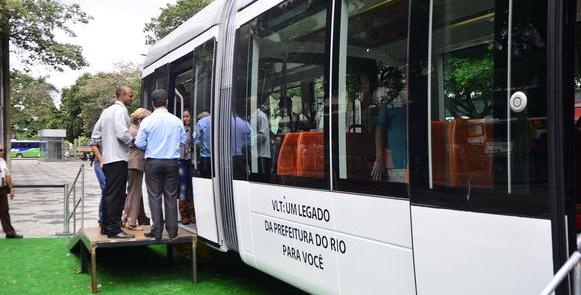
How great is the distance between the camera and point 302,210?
4633mm

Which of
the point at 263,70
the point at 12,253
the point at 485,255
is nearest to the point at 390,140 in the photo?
the point at 485,255

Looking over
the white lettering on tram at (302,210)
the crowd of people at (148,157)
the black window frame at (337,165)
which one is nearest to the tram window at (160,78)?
the crowd of people at (148,157)

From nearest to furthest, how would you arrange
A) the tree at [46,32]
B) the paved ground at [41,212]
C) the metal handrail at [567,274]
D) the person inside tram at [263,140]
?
1. the metal handrail at [567,274]
2. the person inside tram at [263,140]
3. the paved ground at [41,212]
4. the tree at [46,32]

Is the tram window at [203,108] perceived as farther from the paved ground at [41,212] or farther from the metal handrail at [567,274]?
the paved ground at [41,212]

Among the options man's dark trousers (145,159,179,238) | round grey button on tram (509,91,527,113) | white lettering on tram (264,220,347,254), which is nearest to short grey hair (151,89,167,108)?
man's dark trousers (145,159,179,238)

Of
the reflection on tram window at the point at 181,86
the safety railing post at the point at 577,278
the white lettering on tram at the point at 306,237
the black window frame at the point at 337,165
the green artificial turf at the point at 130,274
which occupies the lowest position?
the green artificial turf at the point at 130,274

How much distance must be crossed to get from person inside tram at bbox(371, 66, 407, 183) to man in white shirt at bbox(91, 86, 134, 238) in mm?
3667

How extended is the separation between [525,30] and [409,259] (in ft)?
4.85

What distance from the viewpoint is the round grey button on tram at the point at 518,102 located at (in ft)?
8.93

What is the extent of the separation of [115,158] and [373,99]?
3676 millimetres

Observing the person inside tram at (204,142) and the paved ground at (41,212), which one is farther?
the paved ground at (41,212)

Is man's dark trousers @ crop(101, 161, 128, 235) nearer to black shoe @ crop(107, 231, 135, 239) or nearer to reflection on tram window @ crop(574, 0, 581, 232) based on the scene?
black shoe @ crop(107, 231, 135, 239)

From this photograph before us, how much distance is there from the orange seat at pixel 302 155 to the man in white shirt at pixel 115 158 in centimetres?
230

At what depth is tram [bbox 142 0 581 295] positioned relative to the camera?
2645 mm
